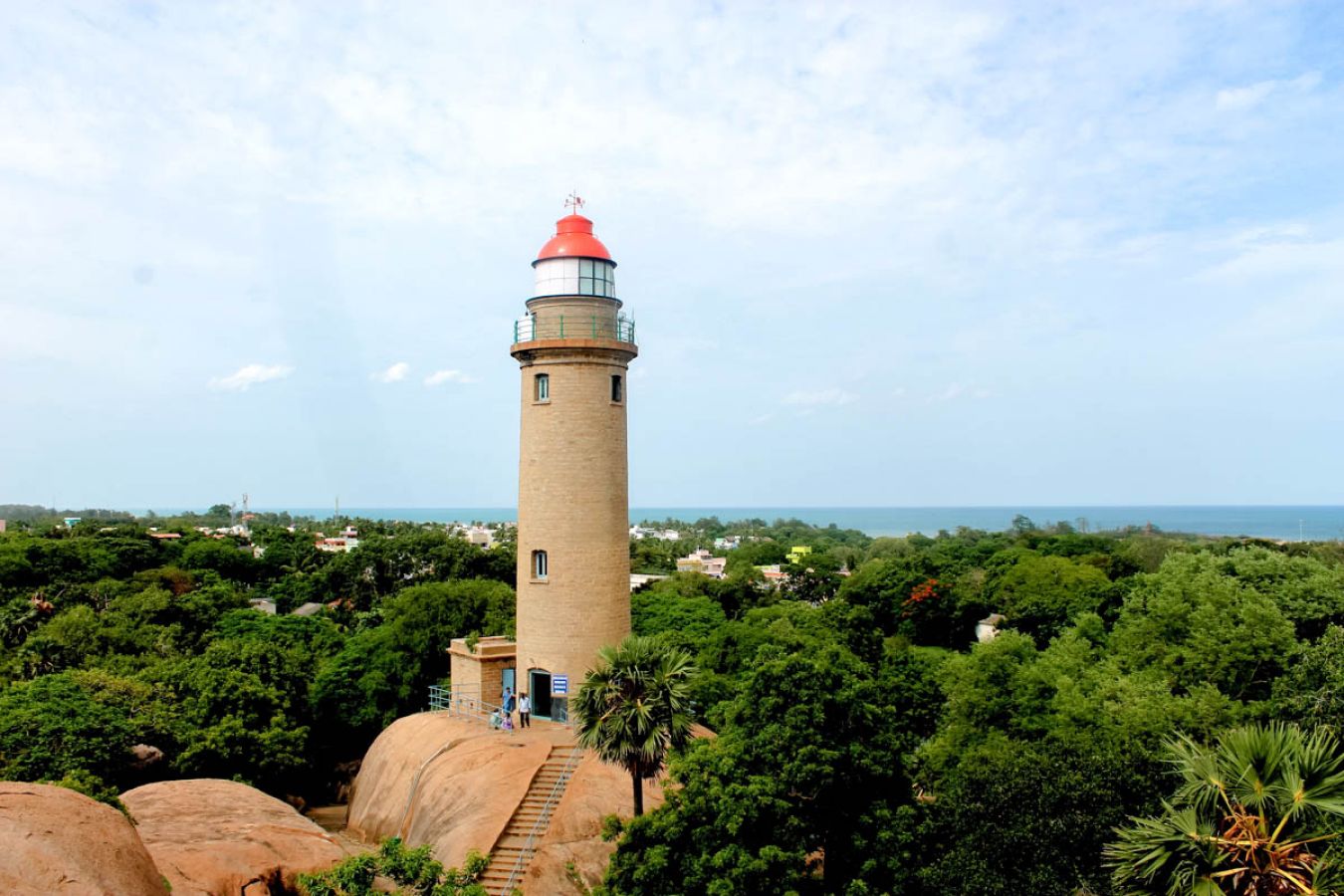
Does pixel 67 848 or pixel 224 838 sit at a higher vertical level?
pixel 67 848

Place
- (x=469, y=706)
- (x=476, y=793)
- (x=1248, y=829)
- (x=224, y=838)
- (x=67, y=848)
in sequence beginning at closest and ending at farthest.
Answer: (x=67, y=848), (x=1248, y=829), (x=224, y=838), (x=476, y=793), (x=469, y=706)

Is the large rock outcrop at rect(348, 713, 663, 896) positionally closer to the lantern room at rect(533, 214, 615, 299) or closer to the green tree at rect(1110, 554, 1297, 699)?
the lantern room at rect(533, 214, 615, 299)

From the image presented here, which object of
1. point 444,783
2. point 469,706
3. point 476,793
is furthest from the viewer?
point 469,706

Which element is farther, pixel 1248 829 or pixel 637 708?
pixel 637 708

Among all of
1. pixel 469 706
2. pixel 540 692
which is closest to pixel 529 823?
pixel 540 692

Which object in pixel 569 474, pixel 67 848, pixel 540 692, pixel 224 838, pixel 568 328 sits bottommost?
pixel 224 838

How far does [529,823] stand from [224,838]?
5.91 meters

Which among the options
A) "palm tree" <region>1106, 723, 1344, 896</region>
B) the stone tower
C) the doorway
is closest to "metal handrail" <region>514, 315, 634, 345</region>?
the stone tower

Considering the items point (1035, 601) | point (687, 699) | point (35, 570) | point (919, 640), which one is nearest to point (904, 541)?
point (919, 640)

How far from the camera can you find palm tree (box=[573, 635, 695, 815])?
690 inches

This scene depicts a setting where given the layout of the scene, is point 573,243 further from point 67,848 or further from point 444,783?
point 67,848

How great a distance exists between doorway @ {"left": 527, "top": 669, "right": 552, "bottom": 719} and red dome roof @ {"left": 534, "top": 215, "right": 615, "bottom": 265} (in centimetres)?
1133

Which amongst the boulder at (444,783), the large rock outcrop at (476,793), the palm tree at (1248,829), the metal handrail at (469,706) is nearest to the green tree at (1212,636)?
the palm tree at (1248,829)

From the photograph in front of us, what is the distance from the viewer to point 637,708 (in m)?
17.6
